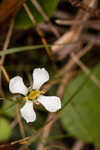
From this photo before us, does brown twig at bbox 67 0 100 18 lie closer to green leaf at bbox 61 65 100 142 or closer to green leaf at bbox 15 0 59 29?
green leaf at bbox 15 0 59 29

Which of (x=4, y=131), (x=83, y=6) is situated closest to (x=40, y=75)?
(x=83, y=6)

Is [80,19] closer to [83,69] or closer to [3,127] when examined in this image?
[83,69]

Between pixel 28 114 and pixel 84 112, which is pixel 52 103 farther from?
pixel 84 112

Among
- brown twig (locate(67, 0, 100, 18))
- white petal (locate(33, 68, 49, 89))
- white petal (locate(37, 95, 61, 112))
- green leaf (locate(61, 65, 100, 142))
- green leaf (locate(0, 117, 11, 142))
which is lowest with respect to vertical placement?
green leaf (locate(61, 65, 100, 142))

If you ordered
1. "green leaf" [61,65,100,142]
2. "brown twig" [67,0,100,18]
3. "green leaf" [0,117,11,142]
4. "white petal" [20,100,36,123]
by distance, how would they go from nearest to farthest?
1. "white petal" [20,100,36,123]
2. "brown twig" [67,0,100,18]
3. "green leaf" [0,117,11,142]
4. "green leaf" [61,65,100,142]

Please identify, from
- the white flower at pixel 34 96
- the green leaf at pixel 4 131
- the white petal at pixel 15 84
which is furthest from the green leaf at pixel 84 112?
the white petal at pixel 15 84

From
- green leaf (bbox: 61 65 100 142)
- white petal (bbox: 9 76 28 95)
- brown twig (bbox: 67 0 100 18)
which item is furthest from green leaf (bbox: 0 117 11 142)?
brown twig (bbox: 67 0 100 18)

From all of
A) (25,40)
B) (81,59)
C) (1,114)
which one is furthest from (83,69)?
(1,114)
